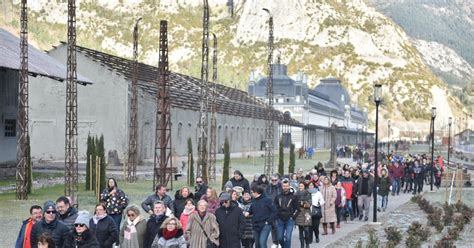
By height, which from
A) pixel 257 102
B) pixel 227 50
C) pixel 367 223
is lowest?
pixel 367 223

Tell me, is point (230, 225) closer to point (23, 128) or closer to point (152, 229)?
point (152, 229)

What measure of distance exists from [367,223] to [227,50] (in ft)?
533

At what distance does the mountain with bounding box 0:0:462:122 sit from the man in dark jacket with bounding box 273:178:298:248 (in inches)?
5610

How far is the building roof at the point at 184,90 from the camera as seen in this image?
178 ft

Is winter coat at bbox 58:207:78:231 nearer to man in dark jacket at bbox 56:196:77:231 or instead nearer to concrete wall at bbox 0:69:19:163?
man in dark jacket at bbox 56:196:77:231

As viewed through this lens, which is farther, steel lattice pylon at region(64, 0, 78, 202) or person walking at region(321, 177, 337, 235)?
steel lattice pylon at region(64, 0, 78, 202)

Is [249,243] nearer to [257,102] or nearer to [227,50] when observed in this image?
[257,102]

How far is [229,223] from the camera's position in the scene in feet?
38.3

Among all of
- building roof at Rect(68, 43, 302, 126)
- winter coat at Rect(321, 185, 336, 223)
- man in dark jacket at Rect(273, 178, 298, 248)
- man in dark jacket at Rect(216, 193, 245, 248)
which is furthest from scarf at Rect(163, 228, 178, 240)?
building roof at Rect(68, 43, 302, 126)

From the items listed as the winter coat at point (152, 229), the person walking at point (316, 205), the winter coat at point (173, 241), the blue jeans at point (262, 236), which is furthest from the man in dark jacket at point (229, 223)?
the person walking at point (316, 205)

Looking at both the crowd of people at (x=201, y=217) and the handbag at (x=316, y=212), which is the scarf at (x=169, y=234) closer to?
the crowd of people at (x=201, y=217)

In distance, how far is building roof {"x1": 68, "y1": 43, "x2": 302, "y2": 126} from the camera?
54.4 metres

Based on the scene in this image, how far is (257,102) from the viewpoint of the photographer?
8719 cm

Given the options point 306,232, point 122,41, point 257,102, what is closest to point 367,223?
point 306,232
